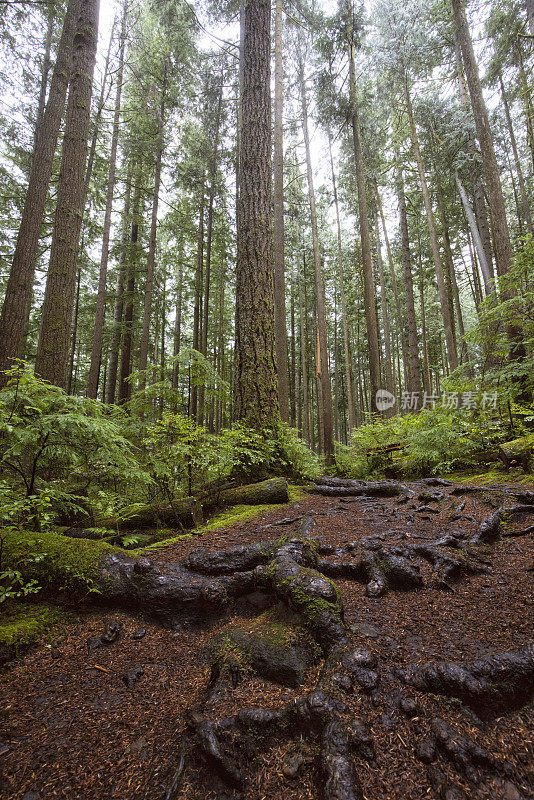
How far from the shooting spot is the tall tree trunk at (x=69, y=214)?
202 inches

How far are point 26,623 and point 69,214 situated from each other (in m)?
5.82

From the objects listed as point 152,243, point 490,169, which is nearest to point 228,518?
point 490,169

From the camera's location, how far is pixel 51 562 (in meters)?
2.73

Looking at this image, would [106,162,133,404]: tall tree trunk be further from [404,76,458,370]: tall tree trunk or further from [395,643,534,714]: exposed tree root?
[395,643,534,714]: exposed tree root

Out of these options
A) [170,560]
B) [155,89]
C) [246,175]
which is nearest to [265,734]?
[170,560]

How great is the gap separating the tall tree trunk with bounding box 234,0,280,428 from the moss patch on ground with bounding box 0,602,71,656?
380 centimetres

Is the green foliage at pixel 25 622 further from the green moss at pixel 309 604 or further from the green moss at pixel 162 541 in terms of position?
the green moss at pixel 309 604

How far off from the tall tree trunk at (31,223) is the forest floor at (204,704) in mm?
6919

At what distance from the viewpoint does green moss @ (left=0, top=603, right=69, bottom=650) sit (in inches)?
86.6

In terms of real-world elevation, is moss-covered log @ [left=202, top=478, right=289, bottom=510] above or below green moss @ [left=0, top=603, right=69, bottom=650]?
above

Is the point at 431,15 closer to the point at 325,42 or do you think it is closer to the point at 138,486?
the point at 325,42

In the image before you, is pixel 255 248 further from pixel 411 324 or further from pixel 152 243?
pixel 411 324

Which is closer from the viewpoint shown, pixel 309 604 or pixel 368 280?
pixel 309 604

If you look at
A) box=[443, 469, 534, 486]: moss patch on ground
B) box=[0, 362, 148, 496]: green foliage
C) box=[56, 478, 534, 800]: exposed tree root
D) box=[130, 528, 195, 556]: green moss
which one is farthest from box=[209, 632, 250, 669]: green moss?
box=[443, 469, 534, 486]: moss patch on ground
